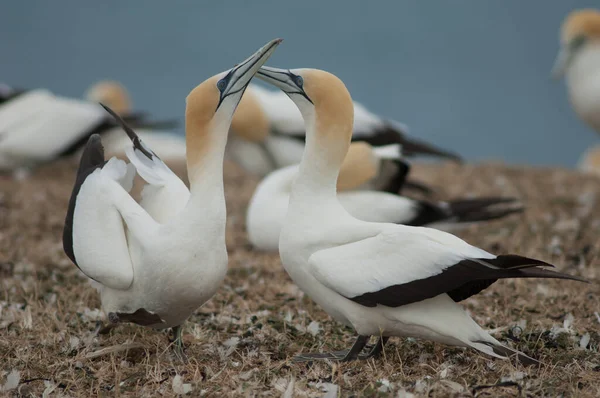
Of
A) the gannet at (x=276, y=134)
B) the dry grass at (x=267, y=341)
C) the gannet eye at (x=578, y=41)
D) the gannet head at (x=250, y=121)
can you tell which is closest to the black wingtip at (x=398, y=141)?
the gannet at (x=276, y=134)

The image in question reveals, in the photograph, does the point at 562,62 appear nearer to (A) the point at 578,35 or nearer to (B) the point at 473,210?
(A) the point at 578,35

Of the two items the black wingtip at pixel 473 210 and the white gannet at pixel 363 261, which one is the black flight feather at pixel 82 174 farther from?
the black wingtip at pixel 473 210

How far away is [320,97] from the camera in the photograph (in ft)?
13.6

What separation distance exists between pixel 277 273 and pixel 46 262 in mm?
1779

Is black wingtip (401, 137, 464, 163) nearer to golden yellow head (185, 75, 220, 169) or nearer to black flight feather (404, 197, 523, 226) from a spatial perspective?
black flight feather (404, 197, 523, 226)

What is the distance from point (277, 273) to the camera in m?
6.28

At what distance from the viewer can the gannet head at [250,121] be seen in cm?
931

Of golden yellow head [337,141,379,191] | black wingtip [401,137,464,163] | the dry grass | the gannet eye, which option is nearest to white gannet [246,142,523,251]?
golden yellow head [337,141,379,191]

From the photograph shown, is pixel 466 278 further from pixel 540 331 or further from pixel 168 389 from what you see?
pixel 168 389

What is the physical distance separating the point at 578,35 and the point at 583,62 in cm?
37

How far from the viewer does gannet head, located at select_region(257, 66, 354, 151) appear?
413 centimetres

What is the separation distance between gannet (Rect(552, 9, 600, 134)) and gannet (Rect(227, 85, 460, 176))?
2830mm

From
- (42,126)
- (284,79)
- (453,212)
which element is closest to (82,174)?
(284,79)

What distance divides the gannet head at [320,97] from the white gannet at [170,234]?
0.79ft
